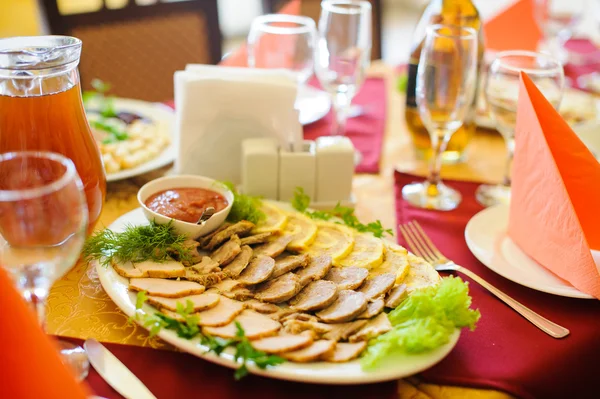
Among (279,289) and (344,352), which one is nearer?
(344,352)

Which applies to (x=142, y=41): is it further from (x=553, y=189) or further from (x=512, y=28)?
(x=553, y=189)

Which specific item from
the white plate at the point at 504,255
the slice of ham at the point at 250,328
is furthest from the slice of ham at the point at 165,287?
the white plate at the point at 504,255

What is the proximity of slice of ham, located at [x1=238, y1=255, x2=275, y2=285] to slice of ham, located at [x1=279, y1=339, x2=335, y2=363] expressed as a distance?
0.76 feet

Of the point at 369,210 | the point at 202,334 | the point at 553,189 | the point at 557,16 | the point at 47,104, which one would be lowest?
the point at 369,210

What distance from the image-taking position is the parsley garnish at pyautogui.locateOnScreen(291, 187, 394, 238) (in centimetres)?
151

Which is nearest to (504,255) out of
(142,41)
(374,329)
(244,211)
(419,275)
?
(419,275)

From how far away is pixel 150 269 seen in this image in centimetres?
125

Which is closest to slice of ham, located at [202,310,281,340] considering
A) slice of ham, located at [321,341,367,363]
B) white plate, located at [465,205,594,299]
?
slice of ham, located at [321,341,367,363]

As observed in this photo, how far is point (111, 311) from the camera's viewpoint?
1257mm

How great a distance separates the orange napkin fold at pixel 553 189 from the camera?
4.30 feet

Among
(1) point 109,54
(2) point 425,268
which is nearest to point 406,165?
(2) point 425,268

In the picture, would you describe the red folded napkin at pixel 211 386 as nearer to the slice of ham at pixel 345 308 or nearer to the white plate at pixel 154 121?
the slice of ham at pixel 345 308

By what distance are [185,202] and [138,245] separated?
0.64ft

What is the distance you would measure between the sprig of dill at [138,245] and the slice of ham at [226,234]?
71mm
